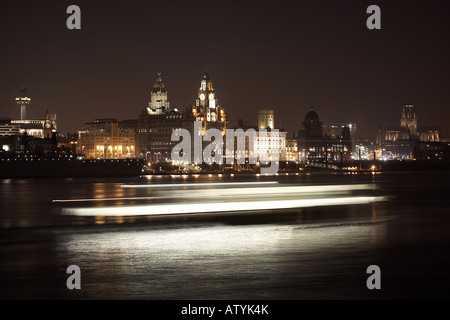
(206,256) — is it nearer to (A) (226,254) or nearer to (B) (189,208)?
(A) (226,254)

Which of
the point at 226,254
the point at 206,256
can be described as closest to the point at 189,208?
the point at 226,254

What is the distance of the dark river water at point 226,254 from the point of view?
11156 mm

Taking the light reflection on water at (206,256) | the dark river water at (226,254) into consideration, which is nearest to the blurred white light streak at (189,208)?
the dark river water at (226,254)

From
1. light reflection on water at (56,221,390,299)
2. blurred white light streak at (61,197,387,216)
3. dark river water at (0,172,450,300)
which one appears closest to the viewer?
dark river water at (0,172,450,300)

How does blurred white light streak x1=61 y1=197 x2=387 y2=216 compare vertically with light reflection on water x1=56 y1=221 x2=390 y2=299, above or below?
above

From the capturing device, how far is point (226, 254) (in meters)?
15.1

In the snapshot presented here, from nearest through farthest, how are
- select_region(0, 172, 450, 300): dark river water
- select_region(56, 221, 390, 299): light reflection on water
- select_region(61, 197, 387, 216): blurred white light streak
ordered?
1. select_region(0, 172, 450, 300): dark river water
2. select_region(56, 221, 390, 299): light reflection on water
3. select_region(61, 197, 387, 216): blurred white light streak

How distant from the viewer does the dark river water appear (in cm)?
1116

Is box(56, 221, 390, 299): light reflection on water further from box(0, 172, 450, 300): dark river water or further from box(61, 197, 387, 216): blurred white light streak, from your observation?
box(61, 197, 387, 216): blurred white light streak

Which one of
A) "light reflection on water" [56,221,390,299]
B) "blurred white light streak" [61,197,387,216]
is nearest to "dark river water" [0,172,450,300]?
"light reflection on water" [56,221,390,299]

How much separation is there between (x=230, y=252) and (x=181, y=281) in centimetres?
376

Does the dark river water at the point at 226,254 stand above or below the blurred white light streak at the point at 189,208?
below

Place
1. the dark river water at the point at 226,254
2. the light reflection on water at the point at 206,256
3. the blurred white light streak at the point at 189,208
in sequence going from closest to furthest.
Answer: the dark river water at the point at 226,254 → the light reflection on water at the point at 206,256 → the blurred white light streak at the point at 189,208

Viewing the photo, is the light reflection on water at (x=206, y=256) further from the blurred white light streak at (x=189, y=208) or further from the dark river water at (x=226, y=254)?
the blurred white light streak at (x=189, y=208)
